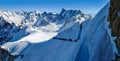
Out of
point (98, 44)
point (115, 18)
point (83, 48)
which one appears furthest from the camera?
point (83, 48)

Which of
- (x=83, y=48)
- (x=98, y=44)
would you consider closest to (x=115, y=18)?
(x=98, y=44)

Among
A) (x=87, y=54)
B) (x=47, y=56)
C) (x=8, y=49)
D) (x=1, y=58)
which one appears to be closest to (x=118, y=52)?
(x=87, y=54)

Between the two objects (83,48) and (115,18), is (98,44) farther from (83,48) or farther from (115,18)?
(115,18)

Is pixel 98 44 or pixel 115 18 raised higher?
pixel 115 18

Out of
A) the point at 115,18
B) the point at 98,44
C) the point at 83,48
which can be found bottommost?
the point at 83,48

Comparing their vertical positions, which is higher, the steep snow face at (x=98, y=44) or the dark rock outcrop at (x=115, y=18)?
the dark rock outcrop at (x=115, y=18)

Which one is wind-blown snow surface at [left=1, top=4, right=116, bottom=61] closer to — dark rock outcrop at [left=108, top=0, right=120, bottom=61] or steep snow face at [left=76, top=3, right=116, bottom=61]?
steep snow face at [left=76, top=3, right=116, bottom=61]

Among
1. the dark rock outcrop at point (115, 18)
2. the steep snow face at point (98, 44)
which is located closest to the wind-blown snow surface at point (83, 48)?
the steep snow face at point (98, 44)

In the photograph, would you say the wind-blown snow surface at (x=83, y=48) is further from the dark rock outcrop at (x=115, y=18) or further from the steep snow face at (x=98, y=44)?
the dark rock outcrop at (x=115, y=18)

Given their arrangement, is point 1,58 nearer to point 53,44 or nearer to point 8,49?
point 8,49

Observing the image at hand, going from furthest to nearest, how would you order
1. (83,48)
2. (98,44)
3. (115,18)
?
(83,48) → (98,44) → (115,18)

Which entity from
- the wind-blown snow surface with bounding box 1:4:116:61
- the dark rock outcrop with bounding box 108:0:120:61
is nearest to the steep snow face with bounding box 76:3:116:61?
the wind-blown snow surface with bounding box 1:4:116:61
